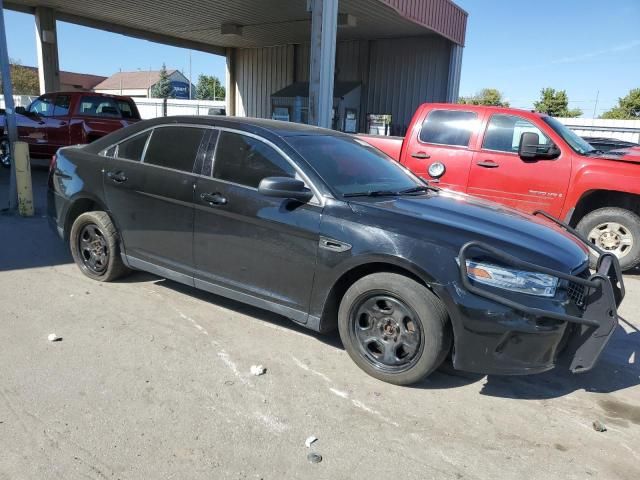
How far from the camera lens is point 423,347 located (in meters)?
3.11

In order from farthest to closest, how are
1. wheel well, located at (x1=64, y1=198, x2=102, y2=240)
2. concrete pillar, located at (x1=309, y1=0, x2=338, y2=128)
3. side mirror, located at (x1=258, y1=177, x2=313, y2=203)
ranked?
concrete pillar, located at (x1=309, y1=0, x2=338, y2=128)
wheel well, located at (x1=64, y1=198, x2=102, y2=240)
side mirror, located at (x1=258, y1=177, x2=313, y2=203)

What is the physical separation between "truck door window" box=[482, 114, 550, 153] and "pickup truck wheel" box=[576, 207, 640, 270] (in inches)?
45.5

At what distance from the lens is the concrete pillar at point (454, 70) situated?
16172mm

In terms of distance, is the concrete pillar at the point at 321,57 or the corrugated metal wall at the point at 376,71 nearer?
the concrete pillar at the point at 321,57

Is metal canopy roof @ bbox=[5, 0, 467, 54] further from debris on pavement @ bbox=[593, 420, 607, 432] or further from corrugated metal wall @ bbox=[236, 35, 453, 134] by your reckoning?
debris on pavement @ bbox=[593, 420, 607, 432]

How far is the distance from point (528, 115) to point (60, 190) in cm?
551

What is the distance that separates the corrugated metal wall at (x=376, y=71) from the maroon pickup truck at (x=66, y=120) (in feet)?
32.4

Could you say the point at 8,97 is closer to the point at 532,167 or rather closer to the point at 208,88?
the point at 532,167

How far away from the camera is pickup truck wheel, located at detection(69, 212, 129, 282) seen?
4.64 metres

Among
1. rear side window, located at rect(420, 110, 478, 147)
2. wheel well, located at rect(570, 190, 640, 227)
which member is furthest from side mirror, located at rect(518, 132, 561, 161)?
rear side window, located at rect(420, 110, 478, 147)

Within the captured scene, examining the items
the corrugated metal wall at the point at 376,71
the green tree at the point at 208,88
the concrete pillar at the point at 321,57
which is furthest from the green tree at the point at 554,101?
the green tree at the point at 208,88

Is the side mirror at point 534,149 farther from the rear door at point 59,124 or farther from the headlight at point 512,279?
the rear door at point 59,124

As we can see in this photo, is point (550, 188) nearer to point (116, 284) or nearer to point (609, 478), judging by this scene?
point (609, 478)

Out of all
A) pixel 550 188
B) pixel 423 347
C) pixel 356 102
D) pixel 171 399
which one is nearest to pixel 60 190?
pixel 171 399
